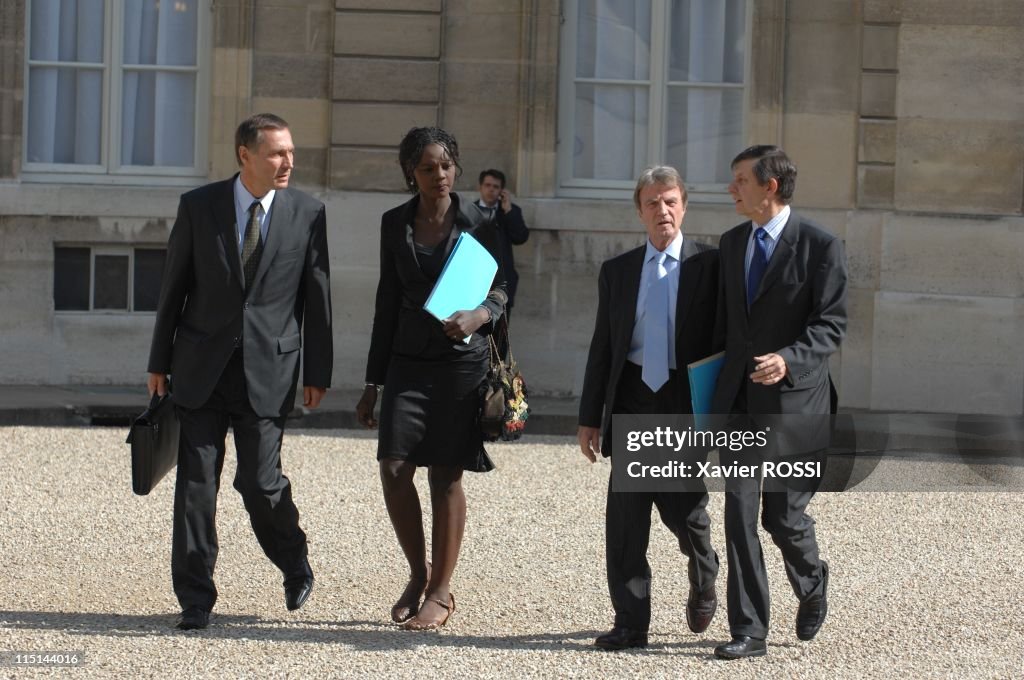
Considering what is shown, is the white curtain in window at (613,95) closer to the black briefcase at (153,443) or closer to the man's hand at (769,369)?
the black briefcase at (153,443)

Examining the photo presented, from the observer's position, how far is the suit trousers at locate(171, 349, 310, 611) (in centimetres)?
566

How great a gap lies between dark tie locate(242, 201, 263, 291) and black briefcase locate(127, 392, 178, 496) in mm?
516

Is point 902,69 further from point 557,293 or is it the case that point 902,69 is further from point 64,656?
point 64,656

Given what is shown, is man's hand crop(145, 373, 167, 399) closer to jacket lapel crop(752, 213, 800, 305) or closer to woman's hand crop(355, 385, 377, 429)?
woman's hand crop(355, 385, 377, 429)

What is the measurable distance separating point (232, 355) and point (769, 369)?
181 cm

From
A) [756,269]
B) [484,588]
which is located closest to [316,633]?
[484,588]

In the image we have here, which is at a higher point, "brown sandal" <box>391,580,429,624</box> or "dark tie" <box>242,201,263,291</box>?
"dark tie" <box>242,201,263,291</box>

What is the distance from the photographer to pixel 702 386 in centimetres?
540

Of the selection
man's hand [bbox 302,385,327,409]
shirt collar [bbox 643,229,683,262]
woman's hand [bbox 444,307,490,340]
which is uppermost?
shirt collar [bbox 643,229,683,262]

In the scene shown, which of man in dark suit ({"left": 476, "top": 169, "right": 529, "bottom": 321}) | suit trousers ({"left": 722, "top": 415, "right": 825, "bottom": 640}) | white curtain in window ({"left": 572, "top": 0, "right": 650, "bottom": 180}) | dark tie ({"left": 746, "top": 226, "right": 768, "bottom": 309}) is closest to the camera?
suit trousers ({"left": 722, "top": 415, "right": 825, "bottom": 640})

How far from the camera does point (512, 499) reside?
8328 mm

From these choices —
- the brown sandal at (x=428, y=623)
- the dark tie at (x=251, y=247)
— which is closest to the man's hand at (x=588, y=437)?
the brown sandal at (x=428, y=623)

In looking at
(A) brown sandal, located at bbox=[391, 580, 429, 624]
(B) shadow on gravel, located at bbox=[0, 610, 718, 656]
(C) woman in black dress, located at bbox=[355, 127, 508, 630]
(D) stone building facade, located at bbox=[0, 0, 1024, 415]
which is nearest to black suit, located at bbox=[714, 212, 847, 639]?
(B) shadow on gravel, located at bbox=[0, 610, 718, 656]

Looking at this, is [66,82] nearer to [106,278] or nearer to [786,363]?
[106,278]
